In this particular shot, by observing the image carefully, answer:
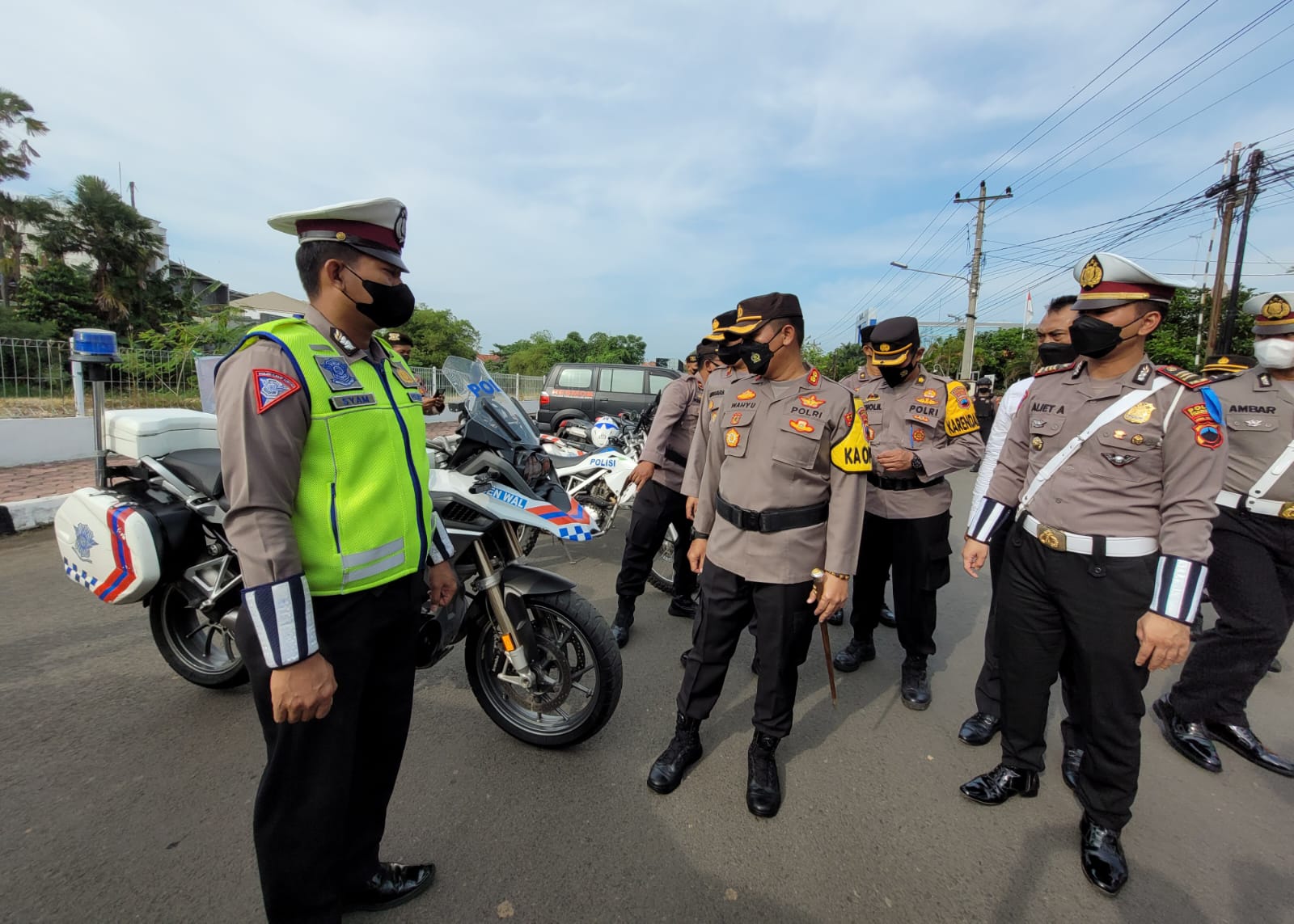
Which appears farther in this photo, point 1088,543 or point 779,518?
point 779,518

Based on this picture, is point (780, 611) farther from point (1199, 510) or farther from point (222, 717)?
point (222, 717)

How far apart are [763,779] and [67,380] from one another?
9.77 metres

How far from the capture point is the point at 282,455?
121 centimetres

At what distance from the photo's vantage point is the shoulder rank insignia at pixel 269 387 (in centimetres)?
120

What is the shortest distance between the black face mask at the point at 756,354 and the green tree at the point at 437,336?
33.2 m

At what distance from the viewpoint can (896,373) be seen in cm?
312

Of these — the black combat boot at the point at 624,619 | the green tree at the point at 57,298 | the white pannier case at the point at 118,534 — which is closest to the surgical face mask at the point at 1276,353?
the black combat boot at the point at 624,619

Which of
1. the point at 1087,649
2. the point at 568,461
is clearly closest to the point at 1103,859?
the point at 1087,649

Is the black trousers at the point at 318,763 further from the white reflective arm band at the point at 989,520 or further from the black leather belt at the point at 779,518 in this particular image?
the white reflective arm band at the point at 989,520

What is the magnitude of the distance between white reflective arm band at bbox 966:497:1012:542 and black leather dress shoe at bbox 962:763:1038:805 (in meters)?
0.86

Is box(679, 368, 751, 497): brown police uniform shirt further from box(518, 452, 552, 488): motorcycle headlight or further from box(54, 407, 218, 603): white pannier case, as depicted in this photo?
box(54, 407, 218, 603): white pannier case

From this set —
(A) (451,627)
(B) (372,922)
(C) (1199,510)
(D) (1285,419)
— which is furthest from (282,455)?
(D) (1285,419)

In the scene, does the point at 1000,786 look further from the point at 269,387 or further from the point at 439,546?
the point at 269,387

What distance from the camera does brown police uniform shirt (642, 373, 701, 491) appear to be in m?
3.59
